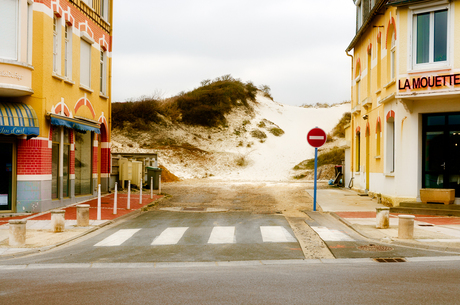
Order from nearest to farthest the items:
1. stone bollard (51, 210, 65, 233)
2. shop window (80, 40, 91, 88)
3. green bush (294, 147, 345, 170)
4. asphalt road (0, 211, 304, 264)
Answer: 1. asphalt road (0, 211, 304, 264)
2. stone bollard (51, 210, 65, 233)
3. shop window (80, 40, 91, 88)
4. green bush (294, 147, 345, 170)

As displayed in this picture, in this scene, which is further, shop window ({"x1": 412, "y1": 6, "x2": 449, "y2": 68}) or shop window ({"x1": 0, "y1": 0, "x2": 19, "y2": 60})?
shop window ({"x1": 412, "y1": 6, "x2": 449, "y2": 68})

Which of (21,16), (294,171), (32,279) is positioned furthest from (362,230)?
(294,171)

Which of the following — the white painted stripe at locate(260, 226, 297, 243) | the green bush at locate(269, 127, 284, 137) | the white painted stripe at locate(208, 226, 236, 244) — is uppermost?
the green bush at locate(269, 127, 284, 137)

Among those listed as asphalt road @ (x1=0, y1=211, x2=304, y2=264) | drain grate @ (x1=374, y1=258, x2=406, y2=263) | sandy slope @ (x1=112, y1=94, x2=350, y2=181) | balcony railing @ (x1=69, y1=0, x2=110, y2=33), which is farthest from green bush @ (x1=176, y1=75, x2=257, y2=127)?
drain grate @ (x1=374, y1=258, x2=406, y2=263)

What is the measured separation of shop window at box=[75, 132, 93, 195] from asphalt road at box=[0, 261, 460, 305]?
1156cm

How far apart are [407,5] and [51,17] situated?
39.8 ft

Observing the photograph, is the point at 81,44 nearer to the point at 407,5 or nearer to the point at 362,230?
the point at 407,5

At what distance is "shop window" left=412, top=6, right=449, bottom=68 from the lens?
1548cm

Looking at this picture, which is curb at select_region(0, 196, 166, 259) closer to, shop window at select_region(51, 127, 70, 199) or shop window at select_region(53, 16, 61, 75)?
shop window at select_region(51, 127, 70, 199)

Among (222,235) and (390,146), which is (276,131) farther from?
(222,235)

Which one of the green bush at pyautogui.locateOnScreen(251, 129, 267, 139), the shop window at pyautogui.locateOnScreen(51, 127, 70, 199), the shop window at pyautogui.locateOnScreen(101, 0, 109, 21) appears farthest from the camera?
the green bush at pyautogui.locateOnScreen(251, 129, 267, 139)

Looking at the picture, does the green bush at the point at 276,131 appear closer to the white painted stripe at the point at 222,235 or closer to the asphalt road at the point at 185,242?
the asphalt road at the point at 185,242

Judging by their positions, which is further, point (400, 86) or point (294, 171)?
point (294, 171)

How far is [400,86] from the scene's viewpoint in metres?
15.8
